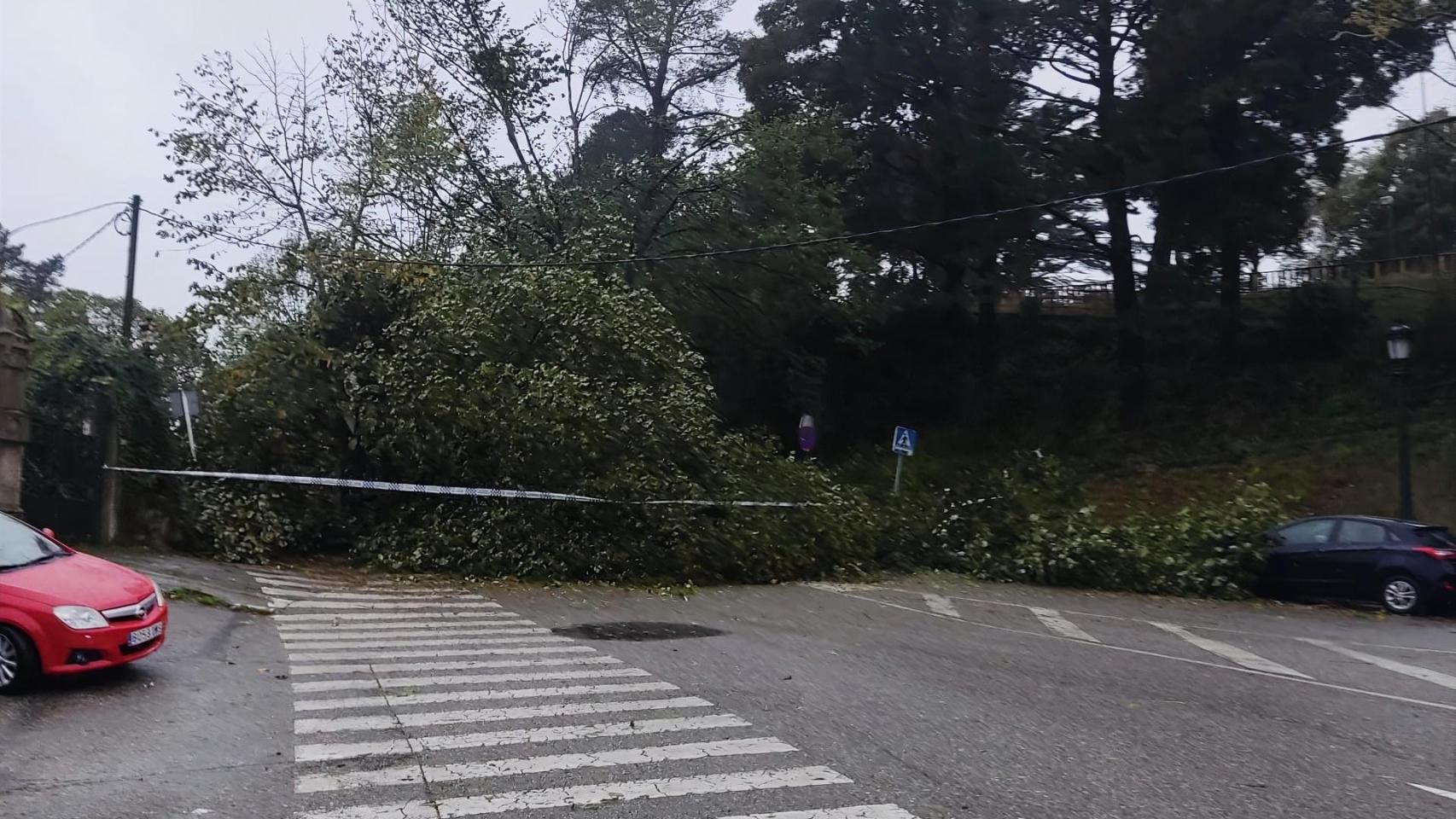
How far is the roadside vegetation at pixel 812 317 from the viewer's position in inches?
706

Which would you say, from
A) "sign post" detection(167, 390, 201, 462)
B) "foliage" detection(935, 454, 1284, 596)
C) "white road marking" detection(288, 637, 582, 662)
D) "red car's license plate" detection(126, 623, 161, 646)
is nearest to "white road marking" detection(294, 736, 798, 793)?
"red car's license plate" detection(126, 623, 161, 646)

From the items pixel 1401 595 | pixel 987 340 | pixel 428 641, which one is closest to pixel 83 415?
pixel 428 641

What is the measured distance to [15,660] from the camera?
7.96 m

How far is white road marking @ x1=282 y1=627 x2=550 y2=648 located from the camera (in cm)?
1067

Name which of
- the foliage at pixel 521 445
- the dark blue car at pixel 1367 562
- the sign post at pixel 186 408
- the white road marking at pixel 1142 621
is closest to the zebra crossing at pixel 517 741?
the foliage at pixel 521 445

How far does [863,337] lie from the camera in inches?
1346

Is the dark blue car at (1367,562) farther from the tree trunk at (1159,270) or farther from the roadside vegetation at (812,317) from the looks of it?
the tree trunk at (1159,270)

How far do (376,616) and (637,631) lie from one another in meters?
2.94

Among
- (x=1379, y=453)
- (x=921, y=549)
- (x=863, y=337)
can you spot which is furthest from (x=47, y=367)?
(x=1379, y=453)

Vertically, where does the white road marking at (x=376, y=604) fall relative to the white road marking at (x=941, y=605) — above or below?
above

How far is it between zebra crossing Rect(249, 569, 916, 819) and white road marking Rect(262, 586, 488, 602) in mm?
3228

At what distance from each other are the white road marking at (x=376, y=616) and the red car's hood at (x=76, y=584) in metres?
2.89

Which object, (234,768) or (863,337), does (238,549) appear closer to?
(234,768)

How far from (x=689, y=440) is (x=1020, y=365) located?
73.7ft
